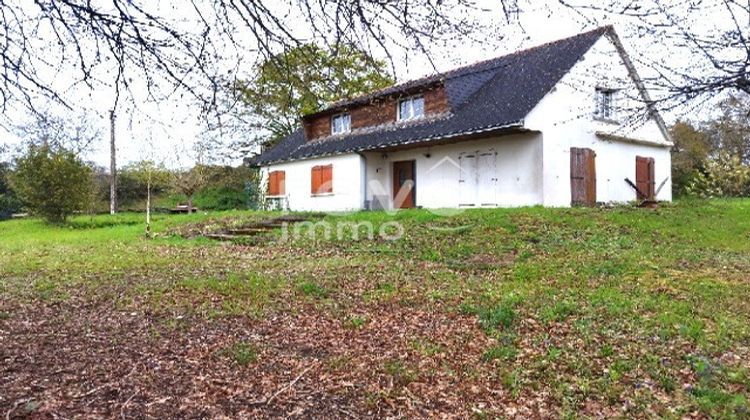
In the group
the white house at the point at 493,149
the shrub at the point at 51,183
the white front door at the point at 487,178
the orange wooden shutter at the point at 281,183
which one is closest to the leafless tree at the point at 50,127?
the white house at the point at 493,149

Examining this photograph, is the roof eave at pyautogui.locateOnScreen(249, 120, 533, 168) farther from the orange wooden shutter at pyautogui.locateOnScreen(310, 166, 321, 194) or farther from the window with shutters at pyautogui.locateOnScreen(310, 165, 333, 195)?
the orange wooden shutter at pyautogui.locateOnScreen(310, 166, 321, 194)

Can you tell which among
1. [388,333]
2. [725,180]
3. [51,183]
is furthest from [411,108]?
[388,333]

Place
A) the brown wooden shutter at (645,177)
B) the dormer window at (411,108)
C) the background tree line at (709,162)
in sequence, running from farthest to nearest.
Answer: the background tree line at (709,162)
the dormer window at (411,108)
the brown wooden shutter at (645,177)

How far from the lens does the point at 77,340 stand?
4.86 m

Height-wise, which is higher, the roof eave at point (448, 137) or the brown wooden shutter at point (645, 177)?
the roof eave at point (448, 137)

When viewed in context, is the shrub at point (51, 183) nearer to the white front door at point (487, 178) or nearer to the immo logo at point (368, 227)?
the immo logo at point (368, 227)

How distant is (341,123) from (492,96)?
6886 mm

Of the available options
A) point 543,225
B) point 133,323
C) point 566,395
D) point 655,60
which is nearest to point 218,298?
point 133,323

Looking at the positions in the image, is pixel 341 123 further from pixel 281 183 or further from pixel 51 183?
pixel 51 183

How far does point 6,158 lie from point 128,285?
22089 mm

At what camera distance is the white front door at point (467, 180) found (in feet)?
53.1

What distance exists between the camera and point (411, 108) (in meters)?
18.3

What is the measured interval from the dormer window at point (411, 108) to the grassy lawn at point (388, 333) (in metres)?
8.92

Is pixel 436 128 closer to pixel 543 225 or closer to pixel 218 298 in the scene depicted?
pixel 543 225
